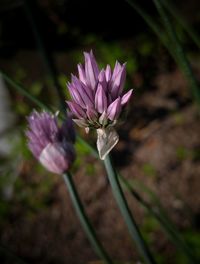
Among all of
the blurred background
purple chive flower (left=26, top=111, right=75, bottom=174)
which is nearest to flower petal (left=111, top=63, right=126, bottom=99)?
purple chive flower (left=26, top=111, right=75, bottom=174)

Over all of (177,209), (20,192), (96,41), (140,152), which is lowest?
(177,209)

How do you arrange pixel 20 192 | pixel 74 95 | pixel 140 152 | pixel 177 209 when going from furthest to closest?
pixel 20 192
pixel 140 152
pixel 177 209
pixel 74 95

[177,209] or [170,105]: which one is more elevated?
[170,105]

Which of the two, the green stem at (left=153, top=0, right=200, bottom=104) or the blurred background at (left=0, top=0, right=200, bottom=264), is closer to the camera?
the green stem at (left=153, top=0, right=200, bottom=104)

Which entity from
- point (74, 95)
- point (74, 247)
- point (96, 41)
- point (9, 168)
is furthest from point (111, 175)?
point (96, 41)

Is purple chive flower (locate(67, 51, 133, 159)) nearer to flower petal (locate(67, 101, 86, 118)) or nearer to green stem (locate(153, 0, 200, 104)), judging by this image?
flower petal (locate(67, 101, 86, 118))

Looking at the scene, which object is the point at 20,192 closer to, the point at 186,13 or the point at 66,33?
the point at 66,33
